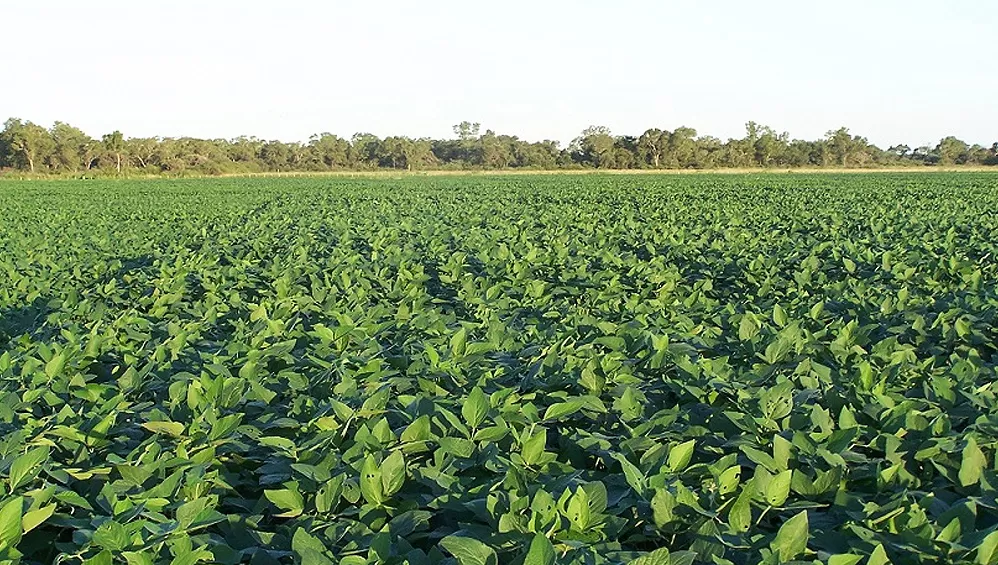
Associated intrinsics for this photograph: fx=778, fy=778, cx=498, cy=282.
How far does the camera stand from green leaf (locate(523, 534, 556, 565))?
137 cm

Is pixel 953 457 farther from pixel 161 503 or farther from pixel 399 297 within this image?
pixel 399 297

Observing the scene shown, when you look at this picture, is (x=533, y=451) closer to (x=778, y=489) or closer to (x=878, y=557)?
(x=778, y=489)

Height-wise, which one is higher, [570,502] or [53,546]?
[570,502]

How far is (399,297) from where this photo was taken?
17.6ft

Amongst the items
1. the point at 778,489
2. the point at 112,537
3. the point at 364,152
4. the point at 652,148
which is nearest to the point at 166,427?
the point at 112,537

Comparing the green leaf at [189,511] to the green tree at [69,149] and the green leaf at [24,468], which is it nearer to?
the green leaf at [24,468]

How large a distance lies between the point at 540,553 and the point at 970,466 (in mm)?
1098

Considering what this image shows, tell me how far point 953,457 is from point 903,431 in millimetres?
168

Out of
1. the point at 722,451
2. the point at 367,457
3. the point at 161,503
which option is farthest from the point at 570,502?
the point at 161,503

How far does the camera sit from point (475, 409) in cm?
220

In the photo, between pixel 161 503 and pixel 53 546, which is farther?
pixel 53 546

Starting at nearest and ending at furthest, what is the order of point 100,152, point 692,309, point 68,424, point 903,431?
point 903,431 → point 68,424 → point 692,309 → point 100,152

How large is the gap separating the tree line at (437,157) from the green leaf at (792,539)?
7709 cm

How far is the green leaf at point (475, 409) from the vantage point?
2.17m
